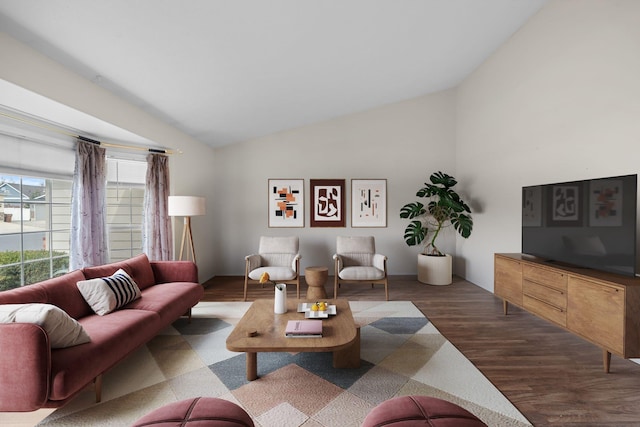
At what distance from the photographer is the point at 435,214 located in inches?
187

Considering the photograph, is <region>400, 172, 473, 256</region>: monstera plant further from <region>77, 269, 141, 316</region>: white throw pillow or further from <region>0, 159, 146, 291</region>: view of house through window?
<region>0, 159, 146, 291</region>: view of house through window

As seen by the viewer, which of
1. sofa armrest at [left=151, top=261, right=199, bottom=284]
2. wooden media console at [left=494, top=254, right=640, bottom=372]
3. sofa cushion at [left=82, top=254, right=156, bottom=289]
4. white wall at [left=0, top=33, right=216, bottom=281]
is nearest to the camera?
wooden media console at [left=494, top=254, right=640, bottom=372]

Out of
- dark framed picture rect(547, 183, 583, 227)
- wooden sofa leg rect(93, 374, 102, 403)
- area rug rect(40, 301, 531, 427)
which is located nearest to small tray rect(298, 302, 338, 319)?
area rug rect(40, 301, 531, 427)

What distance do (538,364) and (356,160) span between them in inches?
150

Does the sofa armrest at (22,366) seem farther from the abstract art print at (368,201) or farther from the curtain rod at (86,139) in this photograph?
the abstract art print at (368,201)

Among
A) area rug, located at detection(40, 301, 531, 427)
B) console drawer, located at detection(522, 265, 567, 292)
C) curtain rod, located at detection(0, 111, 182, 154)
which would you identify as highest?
curtain rod, located at detection(0, 111, 182, 154)

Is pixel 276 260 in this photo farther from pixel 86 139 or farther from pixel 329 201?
pixel 86 139

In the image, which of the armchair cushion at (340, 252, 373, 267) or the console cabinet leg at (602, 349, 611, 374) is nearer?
the console cabinet leg at (602, 349, 611, 374)

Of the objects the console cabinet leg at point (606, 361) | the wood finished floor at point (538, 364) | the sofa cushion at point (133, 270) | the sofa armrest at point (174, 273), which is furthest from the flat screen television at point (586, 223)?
the sofa cushion at point (133, 270)

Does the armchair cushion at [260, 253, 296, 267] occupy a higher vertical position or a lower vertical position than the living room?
lower

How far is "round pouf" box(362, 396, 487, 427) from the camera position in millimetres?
1120

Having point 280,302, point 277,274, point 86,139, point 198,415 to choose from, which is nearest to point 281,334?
point 280,302

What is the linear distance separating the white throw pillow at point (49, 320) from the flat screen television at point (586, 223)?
12.5 feet

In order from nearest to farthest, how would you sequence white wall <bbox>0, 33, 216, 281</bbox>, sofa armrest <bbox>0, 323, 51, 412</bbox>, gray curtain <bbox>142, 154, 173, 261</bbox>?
sofa armrest <bbox>0, 323, 51, 412</bbox>, white wall <bbox>0, 33, 216, 281</bbox>, gray curtain <bbox>142, 154, 173, 261</bbox>
